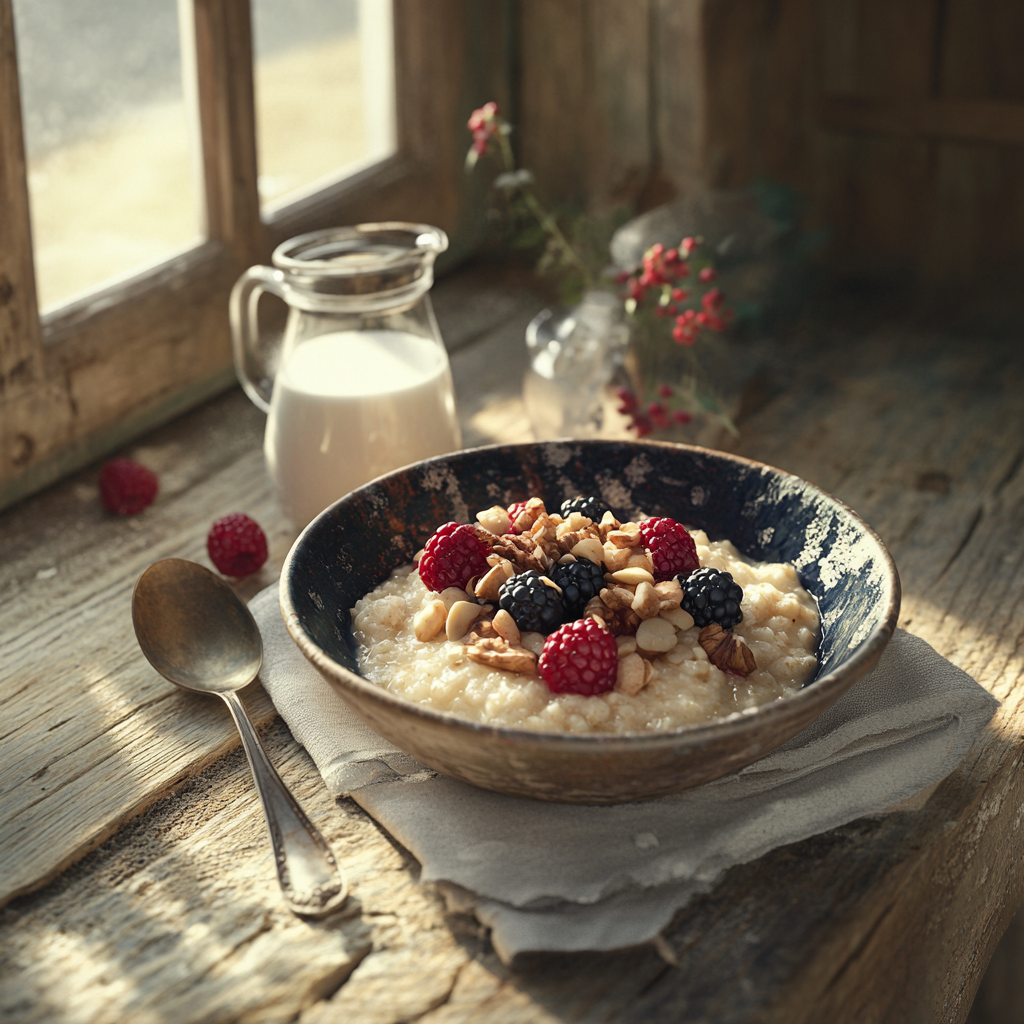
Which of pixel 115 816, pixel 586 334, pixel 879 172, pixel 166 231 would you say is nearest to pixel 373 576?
pixel 115 816

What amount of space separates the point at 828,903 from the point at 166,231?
1.25 metres

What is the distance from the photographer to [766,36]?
6.27 ft

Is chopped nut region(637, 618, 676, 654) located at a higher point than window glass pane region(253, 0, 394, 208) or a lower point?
lower

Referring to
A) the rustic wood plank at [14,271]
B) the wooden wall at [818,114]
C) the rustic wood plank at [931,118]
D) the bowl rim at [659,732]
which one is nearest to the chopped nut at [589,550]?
the bowl rim at [659,732]

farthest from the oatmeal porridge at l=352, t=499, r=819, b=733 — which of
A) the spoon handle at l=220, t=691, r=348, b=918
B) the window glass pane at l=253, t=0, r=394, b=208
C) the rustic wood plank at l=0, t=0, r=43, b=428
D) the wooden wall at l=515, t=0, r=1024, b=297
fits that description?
the wooden wall at l=515, t=0, r=1024, b=297

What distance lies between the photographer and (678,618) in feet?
3.04

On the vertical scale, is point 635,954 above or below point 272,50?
below

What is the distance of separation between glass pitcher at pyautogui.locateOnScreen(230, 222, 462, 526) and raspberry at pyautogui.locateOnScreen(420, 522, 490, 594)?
12.0 inches

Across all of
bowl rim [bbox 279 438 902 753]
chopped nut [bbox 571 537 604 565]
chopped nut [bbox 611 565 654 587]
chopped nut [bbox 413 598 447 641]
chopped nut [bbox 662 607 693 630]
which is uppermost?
bowl rim [bbox 279 438 902 753]

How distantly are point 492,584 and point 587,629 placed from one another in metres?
0.12

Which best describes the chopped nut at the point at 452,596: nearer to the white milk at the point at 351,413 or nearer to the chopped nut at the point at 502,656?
the chopped nut at the point at 502,656

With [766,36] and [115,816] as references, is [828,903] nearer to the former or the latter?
[115,816]

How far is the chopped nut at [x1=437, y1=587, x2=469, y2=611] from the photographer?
97cm

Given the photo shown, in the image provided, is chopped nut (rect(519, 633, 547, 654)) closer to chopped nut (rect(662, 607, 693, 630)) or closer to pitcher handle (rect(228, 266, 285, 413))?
chopped nut (rect(662, 607, 693, 630))
